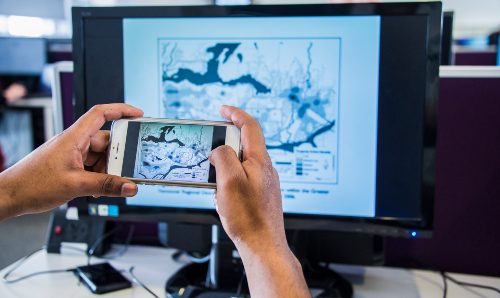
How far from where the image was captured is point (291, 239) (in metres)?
0.84

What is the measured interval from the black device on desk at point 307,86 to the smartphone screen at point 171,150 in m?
0.13

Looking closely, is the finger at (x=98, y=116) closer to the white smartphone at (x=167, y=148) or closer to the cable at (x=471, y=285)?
the white smartphone at (x=167, y=148)

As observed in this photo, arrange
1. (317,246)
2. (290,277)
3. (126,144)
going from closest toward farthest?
(290,277), (126,144), (317,246)

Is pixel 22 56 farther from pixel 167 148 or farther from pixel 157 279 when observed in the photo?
pixel 167 148

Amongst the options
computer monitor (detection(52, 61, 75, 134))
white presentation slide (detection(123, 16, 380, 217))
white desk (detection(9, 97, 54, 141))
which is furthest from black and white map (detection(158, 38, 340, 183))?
white desk (detection(9, 97, 54, 141))

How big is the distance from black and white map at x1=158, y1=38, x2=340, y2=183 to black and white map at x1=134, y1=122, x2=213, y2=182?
0.42 feet

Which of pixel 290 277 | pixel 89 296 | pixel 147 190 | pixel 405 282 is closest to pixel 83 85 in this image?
pixel 147 190

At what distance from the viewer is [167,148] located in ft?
2.14

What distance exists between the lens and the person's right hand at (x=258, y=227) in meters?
0.53

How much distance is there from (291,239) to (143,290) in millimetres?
257

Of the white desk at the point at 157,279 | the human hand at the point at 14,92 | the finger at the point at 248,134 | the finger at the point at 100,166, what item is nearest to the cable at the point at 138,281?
the white desk at the point at 157,279

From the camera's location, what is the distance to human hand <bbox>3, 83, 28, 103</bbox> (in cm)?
365

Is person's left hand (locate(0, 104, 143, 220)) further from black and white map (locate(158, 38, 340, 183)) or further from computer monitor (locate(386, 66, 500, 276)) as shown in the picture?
computer monitor (locate(386, 66, 500, 276))

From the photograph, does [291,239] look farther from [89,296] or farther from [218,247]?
[89,296]
